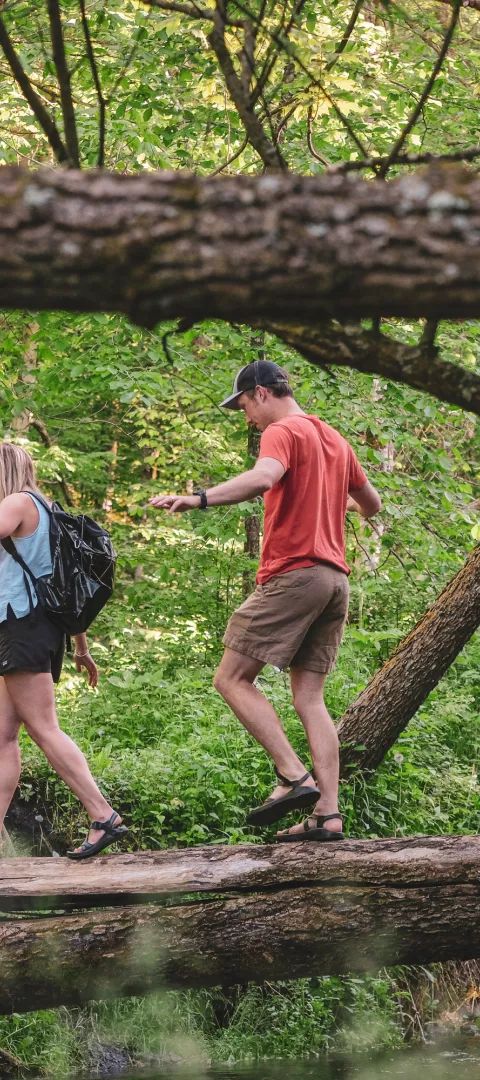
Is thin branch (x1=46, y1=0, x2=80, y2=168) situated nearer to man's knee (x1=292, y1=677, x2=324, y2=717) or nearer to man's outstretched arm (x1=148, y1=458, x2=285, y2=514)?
man's outstretched arm (x1=148, y1=458, x2=285, y2=514)

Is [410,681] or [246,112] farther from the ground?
[246,112]

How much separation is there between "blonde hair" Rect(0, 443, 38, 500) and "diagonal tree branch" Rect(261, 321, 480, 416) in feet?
9.66

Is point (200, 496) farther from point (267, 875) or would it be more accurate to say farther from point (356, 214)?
point (356, 214)

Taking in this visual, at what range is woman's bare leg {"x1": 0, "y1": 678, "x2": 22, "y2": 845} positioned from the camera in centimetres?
552

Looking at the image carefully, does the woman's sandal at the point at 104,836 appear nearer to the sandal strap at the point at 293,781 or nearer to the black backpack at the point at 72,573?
the sandal strap at the point at 293,781

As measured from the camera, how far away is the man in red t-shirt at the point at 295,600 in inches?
209

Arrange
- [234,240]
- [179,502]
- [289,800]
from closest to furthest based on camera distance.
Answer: [234,240]
[179,502]
[289,800]

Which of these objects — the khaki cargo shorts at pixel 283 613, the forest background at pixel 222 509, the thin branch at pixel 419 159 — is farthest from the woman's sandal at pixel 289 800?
the thin branch at pixel 419 159

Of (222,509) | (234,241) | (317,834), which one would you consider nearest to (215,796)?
(317,834)

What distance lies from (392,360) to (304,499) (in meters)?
2.69

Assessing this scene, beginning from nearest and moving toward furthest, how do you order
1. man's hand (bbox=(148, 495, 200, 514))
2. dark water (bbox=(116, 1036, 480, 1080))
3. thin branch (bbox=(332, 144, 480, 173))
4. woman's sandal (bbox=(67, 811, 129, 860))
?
thin branch (bbox=(332, 144, 480, 173)) < man's hand (bbox=(148, 495, 200, 514)) < woman's sandal (bbox=(67, 811, 129, 860)) < dark water (bbox=(116, 1036, 480, 1080))

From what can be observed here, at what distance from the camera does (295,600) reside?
17.5ft

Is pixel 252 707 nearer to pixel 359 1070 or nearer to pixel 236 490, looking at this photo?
pixel 236 490

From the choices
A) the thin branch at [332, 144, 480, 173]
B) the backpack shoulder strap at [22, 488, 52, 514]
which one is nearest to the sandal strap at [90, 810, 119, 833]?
the backpack shoulder strap at [22, 488, 52, 514]
